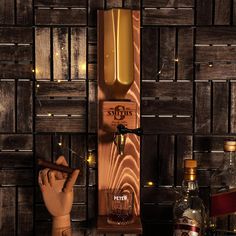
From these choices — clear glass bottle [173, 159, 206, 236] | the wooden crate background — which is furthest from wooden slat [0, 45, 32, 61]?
clear glass bottle [173, 159, 206, 236]

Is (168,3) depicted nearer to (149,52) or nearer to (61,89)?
(149,52)

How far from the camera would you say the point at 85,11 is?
5.02 ft

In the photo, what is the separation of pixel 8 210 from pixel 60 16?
29.4 inches

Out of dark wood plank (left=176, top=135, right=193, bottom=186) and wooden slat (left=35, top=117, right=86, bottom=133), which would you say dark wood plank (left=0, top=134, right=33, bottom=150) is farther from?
dark wood plank (left=176, top=135, right=193, bottom=186)

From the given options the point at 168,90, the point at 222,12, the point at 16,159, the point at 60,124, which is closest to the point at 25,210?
the point at 16,159

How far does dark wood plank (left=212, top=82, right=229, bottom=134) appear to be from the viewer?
5.09 feet

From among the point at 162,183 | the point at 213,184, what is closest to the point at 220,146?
the point at 213,184

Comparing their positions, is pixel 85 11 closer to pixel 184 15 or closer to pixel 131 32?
pixel 131 32

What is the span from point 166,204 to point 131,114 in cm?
38

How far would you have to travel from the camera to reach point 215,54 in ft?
5.07

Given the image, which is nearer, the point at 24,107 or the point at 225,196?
the point at 225,196

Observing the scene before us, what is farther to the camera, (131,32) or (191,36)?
(191,36)

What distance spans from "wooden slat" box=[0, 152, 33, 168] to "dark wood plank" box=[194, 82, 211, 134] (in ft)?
2.08

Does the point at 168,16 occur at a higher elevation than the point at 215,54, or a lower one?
higher
